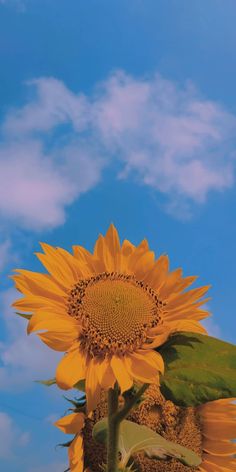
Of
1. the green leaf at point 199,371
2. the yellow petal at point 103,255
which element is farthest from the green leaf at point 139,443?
the yellow petal at point 103,255

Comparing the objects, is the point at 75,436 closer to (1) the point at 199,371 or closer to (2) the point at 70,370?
(2) the point at 70,370

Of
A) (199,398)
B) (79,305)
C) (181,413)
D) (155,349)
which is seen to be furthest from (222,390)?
(181,413)

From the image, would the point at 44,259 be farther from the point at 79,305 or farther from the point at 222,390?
the point at 222,390

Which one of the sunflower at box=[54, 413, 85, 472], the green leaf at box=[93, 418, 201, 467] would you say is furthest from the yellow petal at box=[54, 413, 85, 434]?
the green leaf at box=[93, 418, 201, 467]

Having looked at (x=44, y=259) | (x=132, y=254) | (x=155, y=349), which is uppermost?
(x=132, y=254)

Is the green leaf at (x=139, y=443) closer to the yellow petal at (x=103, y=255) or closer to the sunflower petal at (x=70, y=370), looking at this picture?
the sunflower petal at (x=70, y=370)

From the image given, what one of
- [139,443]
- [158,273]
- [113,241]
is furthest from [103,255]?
[139,443]

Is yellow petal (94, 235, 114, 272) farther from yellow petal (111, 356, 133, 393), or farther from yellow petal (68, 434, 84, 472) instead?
yellow petal (68, 434, 84, 472)
